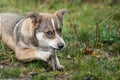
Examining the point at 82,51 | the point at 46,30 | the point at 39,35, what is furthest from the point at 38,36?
the point at 82,51

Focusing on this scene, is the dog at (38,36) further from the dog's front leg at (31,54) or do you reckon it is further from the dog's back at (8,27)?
the dog's back at (8,27)

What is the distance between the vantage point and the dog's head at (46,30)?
780cm

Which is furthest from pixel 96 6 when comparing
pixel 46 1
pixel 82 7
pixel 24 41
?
pixel 24 41

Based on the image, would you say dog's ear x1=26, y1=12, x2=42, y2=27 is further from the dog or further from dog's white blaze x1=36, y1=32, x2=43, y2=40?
dog's white blaze x1=36, y1=32, x2=43, y2=40

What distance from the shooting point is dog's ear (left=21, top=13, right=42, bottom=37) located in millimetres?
7863

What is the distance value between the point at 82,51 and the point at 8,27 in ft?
5.10

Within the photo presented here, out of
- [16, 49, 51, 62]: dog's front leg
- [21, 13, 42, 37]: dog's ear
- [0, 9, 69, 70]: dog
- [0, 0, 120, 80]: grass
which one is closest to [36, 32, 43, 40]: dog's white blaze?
[0, 9, 69, 70]: dog

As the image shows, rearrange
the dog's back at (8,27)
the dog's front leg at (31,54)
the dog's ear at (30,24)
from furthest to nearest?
the dog's back at (8,27) → the dog's ear at (30,24) → the dog's front leg at (31,54)

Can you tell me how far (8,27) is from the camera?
909 centimetres

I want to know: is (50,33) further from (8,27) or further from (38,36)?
(8,27)

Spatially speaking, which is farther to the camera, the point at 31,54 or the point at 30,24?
the point at 30,24

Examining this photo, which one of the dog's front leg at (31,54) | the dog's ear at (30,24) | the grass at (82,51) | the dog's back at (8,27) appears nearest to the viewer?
the grass at (82,51)

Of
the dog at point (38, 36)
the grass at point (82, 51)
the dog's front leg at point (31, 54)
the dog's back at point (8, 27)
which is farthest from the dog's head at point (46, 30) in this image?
the dog's back at point (8, 27)

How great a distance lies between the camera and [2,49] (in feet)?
28.2
